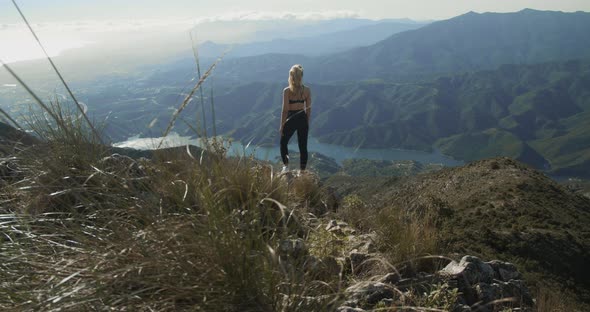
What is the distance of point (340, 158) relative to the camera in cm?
15675

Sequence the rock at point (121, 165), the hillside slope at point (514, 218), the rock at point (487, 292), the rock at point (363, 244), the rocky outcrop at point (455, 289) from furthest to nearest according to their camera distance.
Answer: the hillside slope at point (514, 218) < the rock at point (363, 244) < the rock at point (487, 292) < the rock at point (121, 165) < the rocky outcrop at point (455, 289)

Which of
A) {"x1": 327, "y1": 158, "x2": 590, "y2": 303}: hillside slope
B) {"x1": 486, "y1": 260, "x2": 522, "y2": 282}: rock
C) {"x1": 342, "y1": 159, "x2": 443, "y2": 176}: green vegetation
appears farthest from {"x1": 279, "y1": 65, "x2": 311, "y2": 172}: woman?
{"x1": 342, "y1": 159, "x2": 443, "y2": 176}: green vegetation

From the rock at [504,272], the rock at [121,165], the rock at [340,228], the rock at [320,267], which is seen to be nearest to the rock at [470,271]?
the rock at [504,272]

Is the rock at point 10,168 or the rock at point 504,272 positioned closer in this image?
the rock at point 10,168

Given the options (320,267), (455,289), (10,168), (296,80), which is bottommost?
(455,289)

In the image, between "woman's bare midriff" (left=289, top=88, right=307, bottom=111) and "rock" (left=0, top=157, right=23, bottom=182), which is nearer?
"rock" (left=0, top=157, right=23, bottom=182)

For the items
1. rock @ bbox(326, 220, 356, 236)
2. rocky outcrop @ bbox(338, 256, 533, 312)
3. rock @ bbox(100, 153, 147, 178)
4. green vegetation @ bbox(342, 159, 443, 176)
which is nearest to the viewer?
rocky outcrop @ bbox(338, 256, 533, 312)

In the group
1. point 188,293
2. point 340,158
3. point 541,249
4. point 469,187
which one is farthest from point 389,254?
point 340,158

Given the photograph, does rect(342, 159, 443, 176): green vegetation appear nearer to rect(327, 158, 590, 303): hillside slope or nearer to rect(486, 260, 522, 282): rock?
rect(327, 158, 590, 303): hillside slope

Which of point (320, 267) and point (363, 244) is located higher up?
point (320, 267)

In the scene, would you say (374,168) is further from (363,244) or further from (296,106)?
(363,244)

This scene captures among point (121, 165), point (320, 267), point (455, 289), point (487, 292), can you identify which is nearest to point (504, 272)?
point (487, 292)

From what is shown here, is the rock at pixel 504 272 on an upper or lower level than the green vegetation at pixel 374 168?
upper

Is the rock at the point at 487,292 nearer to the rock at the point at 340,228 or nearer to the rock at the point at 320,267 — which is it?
the rock at the point at 320,267
